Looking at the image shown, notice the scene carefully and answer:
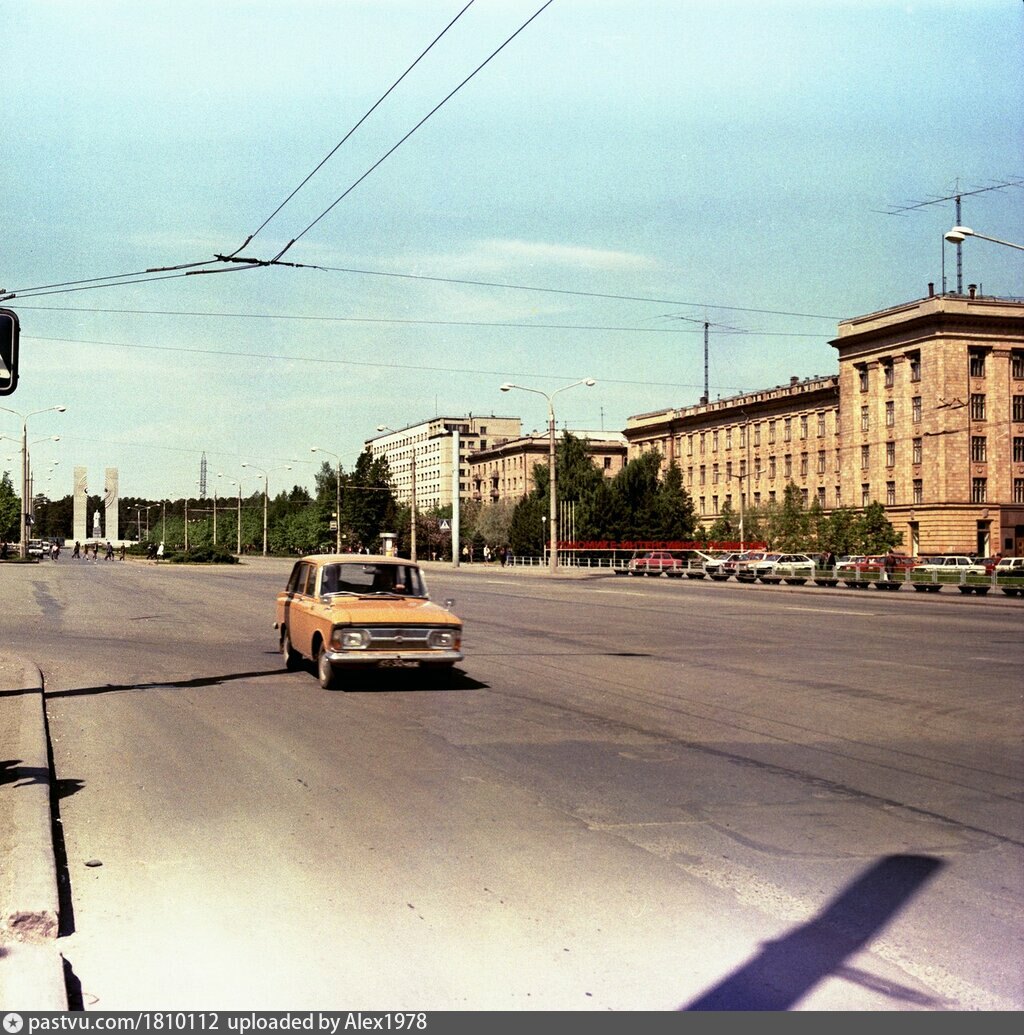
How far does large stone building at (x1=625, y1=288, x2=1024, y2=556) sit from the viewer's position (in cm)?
8306

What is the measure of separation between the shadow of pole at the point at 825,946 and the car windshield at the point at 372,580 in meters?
9.04

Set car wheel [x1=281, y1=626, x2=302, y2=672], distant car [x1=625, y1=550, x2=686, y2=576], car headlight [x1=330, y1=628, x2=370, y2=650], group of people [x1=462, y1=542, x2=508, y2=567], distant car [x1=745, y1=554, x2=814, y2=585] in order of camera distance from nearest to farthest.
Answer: car headlight [x1=330, y1=628, x2=370, y2=650], car wheel [x1=281, y1=626, x2=302, y2=672], distant car [x1=745, y1=554, x2=814, y2=585], distant car [x1=625, y1=550, x2=686, y2=576], group of people [x1=462, y1=542, x2=508, y2=567]

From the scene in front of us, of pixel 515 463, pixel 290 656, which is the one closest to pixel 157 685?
pixel 290 656

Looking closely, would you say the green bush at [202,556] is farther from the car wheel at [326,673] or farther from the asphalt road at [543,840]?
the car wheel at [326,673]

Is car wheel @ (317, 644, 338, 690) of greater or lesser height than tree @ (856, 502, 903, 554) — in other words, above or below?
below

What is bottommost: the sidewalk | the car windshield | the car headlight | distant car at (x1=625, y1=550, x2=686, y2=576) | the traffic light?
distant car at (x1=625, y1=550, x2=686, y2=576)

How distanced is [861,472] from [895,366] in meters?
9.08

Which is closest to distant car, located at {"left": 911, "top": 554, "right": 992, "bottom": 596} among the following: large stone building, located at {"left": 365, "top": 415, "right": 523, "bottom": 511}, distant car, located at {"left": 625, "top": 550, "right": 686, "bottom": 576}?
distant car, located at {"left": 625, "top": 550, "right": 686, "bottom": 576}

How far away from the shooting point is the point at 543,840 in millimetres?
6465

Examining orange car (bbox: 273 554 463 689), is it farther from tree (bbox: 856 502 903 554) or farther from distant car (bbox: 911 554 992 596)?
tree (bbox: 856 502 903 554)

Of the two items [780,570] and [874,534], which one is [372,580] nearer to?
[780,570]

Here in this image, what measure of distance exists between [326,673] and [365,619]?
82cm

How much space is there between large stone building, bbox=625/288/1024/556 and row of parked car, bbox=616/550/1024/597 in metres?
11.6
